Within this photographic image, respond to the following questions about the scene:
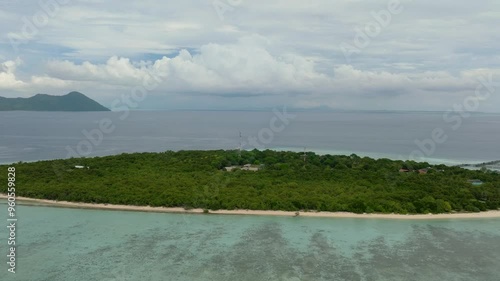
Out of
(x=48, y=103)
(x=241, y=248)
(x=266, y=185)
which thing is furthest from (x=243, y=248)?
(x=48, y=103)

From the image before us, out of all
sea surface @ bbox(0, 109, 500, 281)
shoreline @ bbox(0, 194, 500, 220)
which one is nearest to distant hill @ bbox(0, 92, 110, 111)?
shoreline @ bbox(0, 194, 500, 220)

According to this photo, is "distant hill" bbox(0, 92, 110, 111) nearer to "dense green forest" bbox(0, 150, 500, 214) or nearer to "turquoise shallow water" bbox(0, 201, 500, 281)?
"dense green forest" bbox(0, 150, 500, 214)

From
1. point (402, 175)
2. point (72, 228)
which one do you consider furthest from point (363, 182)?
point (72, 228)

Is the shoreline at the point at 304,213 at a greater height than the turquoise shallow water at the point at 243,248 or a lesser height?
→ greater

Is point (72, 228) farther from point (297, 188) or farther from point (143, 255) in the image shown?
point (297, 188)

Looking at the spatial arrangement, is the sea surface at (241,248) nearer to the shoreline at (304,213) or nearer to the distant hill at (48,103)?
the shoreline at (304,213)

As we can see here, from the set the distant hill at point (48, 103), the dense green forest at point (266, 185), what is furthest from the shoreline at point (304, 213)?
the distant hill at point (48, 103)

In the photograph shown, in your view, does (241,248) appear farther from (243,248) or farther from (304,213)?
(304,213)

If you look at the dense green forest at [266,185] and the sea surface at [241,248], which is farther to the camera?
the dense green forest at [266,185]
